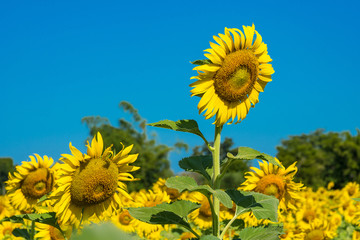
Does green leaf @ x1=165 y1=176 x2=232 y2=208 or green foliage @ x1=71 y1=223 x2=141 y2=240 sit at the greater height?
green leaf @ x1=165 y1=176 x2=232 y2=208

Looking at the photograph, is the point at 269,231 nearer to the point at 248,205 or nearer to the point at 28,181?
the point at 248,205

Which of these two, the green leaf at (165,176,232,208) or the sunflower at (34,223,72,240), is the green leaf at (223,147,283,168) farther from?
the sunflower at (34,223,72,240)

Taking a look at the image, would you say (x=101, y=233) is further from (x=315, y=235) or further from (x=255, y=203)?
(x=315, y=235)

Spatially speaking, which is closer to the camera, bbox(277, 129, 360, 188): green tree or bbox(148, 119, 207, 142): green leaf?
bbox(148, 119, 207, 142): green leaf

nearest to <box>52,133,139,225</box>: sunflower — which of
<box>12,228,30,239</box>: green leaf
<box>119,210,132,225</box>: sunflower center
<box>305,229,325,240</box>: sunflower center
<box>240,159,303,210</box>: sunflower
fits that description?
<box>12,228,30,239</box>: green leaf

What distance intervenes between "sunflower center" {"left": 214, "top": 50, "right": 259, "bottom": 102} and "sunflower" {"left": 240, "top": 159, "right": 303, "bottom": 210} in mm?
1381

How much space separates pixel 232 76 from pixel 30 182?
2.64m

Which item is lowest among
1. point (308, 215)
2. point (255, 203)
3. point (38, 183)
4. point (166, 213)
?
point (166, 213)

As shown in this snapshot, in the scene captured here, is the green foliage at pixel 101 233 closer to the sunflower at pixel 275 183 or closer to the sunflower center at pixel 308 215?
the sunflower at pixel 275 183

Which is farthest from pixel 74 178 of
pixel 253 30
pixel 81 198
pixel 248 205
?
pixel 253 30

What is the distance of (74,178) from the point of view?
321 centimetres

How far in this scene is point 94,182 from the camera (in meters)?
3.10

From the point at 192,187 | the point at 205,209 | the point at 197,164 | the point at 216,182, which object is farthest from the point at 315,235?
the point at 192,187

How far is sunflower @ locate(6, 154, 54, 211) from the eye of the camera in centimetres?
447
